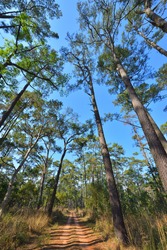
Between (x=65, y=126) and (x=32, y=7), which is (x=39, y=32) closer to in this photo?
(x=32, y=7)

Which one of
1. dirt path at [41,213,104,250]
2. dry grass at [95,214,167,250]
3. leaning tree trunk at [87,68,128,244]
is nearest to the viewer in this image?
dry grass at [95,214,167,250]

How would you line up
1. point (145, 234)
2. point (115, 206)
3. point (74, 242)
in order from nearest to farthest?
point (145, 234) → point (115, 206) → point (74, 242)

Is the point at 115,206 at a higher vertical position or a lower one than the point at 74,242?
higher

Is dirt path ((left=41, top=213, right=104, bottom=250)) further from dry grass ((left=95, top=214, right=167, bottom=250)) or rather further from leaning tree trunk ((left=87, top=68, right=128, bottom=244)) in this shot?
leaning tree trunk ((left=87, top=68, right=128, bottom=244))

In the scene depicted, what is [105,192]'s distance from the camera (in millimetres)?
9133

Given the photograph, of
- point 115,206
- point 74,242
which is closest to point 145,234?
point 115,206

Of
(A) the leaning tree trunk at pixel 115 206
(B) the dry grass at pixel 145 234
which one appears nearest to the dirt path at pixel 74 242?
(B) the dry grass at pixel 145 234

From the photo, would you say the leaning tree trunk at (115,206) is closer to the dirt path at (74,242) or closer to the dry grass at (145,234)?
the dry grass at (145,234)

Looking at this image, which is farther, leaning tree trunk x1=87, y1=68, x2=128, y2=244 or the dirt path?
the dirt path

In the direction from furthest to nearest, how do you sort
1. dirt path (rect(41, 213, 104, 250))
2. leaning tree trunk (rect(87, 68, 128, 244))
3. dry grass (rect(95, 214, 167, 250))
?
dirt path (rect(41, 213, 104, 250))
leaning tree trunk (rect(87, 68, 128, 244))
dry grass (rect(95, 214, 167, 250))

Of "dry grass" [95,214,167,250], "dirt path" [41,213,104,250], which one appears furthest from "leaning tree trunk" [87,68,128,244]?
"dirt path" [41,213,104,250]

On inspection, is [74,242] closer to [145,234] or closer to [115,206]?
[115,206]

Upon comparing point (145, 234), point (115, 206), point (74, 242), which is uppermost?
point (115, 206)

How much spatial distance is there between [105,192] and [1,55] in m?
9.59
